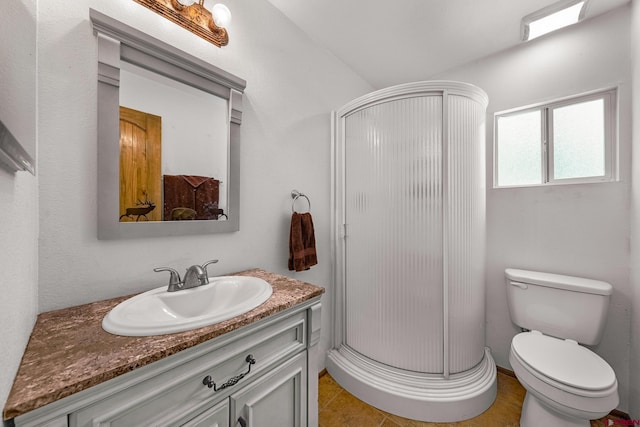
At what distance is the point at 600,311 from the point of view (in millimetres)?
1404

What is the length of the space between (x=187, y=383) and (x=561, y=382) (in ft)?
5.20

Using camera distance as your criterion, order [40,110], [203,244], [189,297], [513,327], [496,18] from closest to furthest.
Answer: [40,110]
[189,297]
[203,244]
[496,18]
[513,327]

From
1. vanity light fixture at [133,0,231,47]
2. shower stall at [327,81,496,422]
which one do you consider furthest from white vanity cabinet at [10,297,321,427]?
vanity light fixture at [133,0,231,47]

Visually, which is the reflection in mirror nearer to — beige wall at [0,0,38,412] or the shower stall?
beige wall at [0,0,38,412]

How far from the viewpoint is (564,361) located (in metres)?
1.26

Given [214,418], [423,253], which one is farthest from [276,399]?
[423,253]

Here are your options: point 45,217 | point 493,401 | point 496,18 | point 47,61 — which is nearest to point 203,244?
point 45,217

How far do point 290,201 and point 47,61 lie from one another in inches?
45.4

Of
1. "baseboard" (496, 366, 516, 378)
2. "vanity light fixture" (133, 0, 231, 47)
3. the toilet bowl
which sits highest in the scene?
"vanity light fixture" (133, 0, 231, 47)

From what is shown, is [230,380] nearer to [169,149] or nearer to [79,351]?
[79,351]

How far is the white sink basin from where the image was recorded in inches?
26.9

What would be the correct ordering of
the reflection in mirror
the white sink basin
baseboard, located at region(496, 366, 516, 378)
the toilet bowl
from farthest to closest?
baseboard, located at region(496, 366, 516, 378)
the toilet bowl
the reflection in mirror
the white sink basin

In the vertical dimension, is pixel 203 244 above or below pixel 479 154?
below

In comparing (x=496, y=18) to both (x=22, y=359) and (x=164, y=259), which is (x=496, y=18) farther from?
(x=22, y=359)
